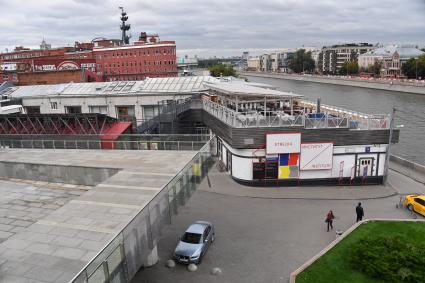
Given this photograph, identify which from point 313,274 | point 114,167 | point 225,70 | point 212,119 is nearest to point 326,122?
point 212,119

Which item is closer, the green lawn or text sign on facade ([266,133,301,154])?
the green lawn

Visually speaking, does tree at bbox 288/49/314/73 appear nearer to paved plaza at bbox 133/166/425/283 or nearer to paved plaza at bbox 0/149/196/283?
paved plaza at bbox 133/166/425/283

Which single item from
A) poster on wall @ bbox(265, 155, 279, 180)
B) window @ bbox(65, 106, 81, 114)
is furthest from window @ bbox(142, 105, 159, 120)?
poster on wall @ bbox(265, 155, 279, 180)

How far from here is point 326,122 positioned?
2344 cm

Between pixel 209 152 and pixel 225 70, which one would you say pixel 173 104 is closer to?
pixel 209 152

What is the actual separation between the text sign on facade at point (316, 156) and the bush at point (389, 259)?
9610 millimetres

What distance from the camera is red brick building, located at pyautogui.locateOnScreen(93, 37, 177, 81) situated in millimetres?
83562

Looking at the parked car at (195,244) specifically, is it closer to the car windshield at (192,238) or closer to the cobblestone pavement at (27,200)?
the car windshield at (192,238)

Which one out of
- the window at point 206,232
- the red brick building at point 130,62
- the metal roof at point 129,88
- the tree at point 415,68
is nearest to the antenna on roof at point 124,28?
the red brick building at point 130,62

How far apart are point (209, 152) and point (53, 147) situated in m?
8.93

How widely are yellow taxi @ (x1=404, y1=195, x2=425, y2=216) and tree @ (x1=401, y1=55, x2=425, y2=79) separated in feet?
318

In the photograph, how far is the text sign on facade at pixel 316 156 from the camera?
77.4 ft

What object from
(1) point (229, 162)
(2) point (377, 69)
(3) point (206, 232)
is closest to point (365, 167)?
(1) point (229, 162)

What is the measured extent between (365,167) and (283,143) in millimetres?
5759
